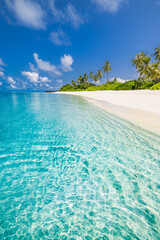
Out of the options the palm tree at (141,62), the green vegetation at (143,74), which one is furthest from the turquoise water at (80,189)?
the palm tree at (141,62)

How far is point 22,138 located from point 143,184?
17.4 ft

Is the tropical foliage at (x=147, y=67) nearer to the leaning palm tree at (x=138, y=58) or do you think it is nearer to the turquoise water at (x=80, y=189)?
the leaning palm tree at (x=138, y=58)

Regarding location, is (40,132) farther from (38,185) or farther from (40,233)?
(40,233)

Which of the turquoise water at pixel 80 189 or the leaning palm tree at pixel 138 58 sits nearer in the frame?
the turquoise water at pixel 80 189

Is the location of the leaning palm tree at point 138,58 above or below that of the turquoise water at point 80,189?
above

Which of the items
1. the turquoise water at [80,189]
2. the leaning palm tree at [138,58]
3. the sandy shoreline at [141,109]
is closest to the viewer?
the turquoise water at [80,189]

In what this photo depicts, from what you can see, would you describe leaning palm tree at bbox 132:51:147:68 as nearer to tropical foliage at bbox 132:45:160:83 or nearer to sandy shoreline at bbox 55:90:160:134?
tropical foliage at bbox 132:45:160:83

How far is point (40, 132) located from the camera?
257 inches

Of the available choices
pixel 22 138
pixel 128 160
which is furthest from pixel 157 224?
pixel 22 138

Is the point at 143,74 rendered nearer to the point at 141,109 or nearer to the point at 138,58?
the point at 138,58

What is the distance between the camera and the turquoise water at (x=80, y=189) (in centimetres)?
205

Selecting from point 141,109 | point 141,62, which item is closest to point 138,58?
point 141,62

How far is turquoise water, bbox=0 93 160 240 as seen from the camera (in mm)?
2049

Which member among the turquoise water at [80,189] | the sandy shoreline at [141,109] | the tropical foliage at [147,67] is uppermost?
the tropical foliage at [147,67]
